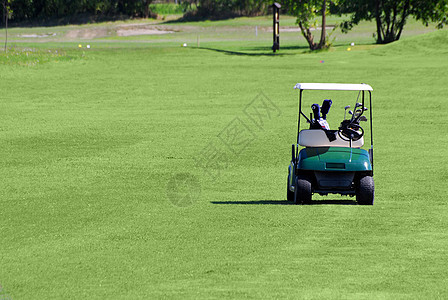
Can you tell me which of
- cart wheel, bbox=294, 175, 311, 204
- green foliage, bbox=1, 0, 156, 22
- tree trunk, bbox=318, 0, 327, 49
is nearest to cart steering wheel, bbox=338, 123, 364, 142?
cart wheel, bbox=294, 175, 311, 204

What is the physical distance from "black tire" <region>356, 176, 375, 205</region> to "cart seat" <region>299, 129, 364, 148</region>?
0.73 metres

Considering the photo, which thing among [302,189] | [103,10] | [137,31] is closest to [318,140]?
[302,189]

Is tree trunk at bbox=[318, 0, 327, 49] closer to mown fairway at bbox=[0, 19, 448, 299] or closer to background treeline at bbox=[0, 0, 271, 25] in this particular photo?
mown fairway at bbox=[0, 19, 448, 299]

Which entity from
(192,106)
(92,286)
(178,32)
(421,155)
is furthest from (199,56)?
(92,286)

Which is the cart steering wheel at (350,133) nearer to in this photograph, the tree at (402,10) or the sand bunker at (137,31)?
the tree at (402,10)

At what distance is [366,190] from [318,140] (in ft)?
3.80

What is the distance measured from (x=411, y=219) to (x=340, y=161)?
4.82 ft

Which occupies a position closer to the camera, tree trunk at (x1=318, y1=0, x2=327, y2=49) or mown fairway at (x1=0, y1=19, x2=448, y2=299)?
mown fairway at (x1=0, y1=19, x2=448, y2=299)

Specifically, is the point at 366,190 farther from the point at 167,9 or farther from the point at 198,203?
the point at 167,9

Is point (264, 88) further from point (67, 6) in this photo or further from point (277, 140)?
point (67, 6)

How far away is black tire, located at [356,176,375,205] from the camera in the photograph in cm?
Answer: 1253

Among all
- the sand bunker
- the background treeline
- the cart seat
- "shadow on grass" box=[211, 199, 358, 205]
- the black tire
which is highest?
the cart seat

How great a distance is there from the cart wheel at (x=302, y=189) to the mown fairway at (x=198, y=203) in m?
0.23

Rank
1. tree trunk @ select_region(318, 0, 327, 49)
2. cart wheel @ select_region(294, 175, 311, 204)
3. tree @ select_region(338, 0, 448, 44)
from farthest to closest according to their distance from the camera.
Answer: tree @ select_region(338, 0, 448, 44)
tree trunk @ select_region(318, 0, 327, 49)
cart wheel @ select_region(294, 175, 311, 204)
